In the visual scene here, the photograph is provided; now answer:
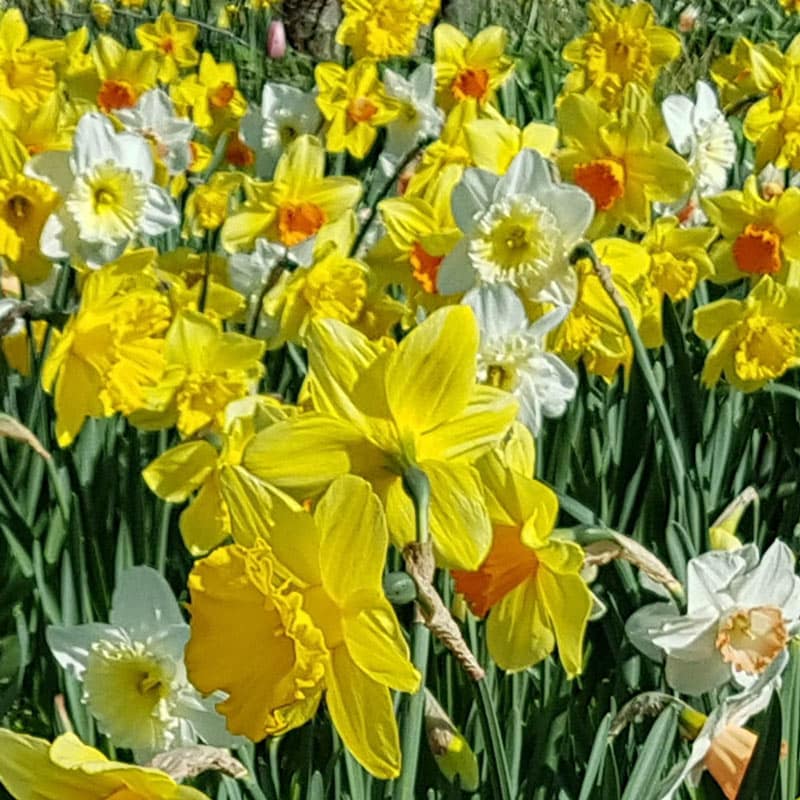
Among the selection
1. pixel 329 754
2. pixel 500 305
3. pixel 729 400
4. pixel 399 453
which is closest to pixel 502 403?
pixel 399 453

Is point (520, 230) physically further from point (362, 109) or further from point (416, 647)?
point (362, 109)

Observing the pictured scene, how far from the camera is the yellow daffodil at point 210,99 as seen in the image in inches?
124

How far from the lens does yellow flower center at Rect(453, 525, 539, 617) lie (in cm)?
101

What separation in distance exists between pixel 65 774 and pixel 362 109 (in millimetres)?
2085

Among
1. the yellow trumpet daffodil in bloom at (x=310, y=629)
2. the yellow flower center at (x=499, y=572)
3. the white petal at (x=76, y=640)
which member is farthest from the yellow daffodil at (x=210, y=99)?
the yellow trumpet daffodil in bloom at (x=310, y=629)

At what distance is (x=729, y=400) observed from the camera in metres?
2.14

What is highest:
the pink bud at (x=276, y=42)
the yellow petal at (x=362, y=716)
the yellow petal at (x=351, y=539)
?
the yellow petal at (x=351, y=539)

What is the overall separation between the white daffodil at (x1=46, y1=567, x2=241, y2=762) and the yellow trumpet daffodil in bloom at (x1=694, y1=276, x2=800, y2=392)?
1.10 meters

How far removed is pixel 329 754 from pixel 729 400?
929mm

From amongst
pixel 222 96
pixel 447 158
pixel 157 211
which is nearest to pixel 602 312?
pixel 447 158

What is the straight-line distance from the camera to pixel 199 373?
64.2 inches

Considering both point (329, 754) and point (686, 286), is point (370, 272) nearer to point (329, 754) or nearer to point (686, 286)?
point (686, 286)

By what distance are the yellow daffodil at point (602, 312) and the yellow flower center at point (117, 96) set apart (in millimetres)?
1330

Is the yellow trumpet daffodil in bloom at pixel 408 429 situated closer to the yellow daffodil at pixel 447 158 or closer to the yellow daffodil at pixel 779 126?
the yellow daffodil at pixel 447 158
